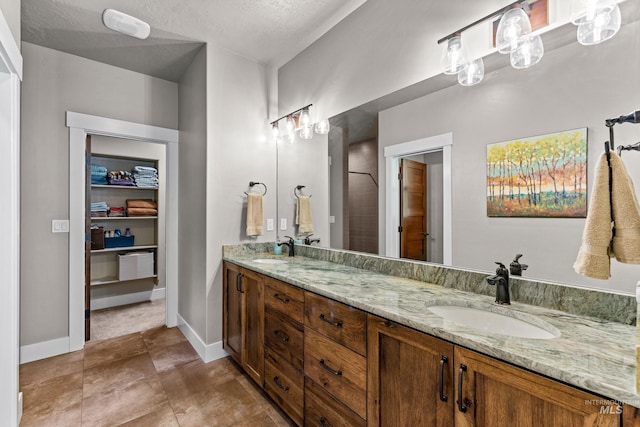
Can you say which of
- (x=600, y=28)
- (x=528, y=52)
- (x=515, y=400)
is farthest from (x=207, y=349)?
(x=600, y=28)

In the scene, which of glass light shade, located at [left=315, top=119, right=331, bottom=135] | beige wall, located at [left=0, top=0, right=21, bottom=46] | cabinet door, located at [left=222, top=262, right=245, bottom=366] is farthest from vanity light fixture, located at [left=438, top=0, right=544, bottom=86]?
beige wall, located at [left=0, top=0, right=21, bottom=46]

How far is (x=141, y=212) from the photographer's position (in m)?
4.11

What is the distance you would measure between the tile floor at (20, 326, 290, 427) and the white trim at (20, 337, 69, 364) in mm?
68

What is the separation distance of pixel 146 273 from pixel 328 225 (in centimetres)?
294

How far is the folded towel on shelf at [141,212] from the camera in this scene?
4.04 meters

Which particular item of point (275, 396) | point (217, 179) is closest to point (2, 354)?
point (275, 396)

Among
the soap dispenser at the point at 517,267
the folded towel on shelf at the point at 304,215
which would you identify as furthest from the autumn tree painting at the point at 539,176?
the folded towel on shelf at the point at 304,215

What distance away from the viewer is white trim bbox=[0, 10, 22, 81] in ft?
4.50

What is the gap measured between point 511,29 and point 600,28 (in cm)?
30

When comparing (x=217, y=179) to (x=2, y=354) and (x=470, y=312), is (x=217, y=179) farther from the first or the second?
(x=470, y=312)

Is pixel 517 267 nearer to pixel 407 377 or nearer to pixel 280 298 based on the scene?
pixel 407 377

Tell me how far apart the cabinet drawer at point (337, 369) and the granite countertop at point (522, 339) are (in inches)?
9.5

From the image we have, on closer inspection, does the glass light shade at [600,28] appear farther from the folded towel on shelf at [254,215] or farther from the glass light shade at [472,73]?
the folded towel on shelf at [254,215]

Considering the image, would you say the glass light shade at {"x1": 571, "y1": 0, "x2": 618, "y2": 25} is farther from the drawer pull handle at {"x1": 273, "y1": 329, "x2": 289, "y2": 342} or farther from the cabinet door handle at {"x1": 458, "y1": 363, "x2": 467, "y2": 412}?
the drawer pull handle at {"x1": 273, "y1": 329, "x2": 289, "y2": 342}
